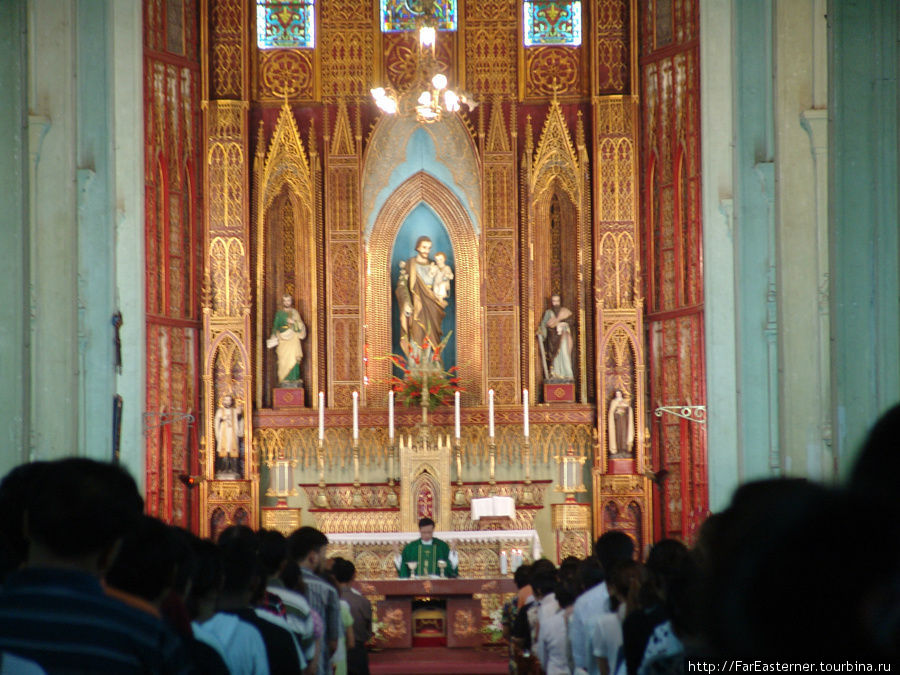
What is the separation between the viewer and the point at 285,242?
67.9 ft

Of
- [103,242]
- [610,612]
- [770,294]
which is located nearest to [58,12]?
[103,242]

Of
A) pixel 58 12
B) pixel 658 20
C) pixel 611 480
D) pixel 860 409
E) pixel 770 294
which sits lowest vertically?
pixel 611 480

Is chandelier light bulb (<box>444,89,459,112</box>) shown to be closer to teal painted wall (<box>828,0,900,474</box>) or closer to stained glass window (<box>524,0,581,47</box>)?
stained glass window (<box>524,0,581,47</box>)

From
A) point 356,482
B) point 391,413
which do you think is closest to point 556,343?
point 391,413

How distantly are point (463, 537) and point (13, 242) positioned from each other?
9.00m

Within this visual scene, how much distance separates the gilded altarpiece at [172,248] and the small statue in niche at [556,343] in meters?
5.35

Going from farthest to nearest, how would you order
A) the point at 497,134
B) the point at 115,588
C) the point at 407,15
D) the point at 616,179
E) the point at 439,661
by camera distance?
the point at 407,15
the point at 497,134
the point at 616,179
the point at 439,661
the point at 115,588

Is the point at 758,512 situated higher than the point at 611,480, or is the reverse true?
the point at 758,512

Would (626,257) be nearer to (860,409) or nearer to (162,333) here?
(162,333)

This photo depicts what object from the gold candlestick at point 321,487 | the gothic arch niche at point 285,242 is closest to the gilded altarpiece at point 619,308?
the gold candlestick at point 321,487

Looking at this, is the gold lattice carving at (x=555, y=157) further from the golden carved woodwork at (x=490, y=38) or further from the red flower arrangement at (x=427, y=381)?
the red flower arrangement at (x=427, y=381)

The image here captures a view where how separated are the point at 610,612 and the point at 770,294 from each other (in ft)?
24.2

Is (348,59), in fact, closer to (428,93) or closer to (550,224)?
(428,93)

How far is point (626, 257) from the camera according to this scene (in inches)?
784
